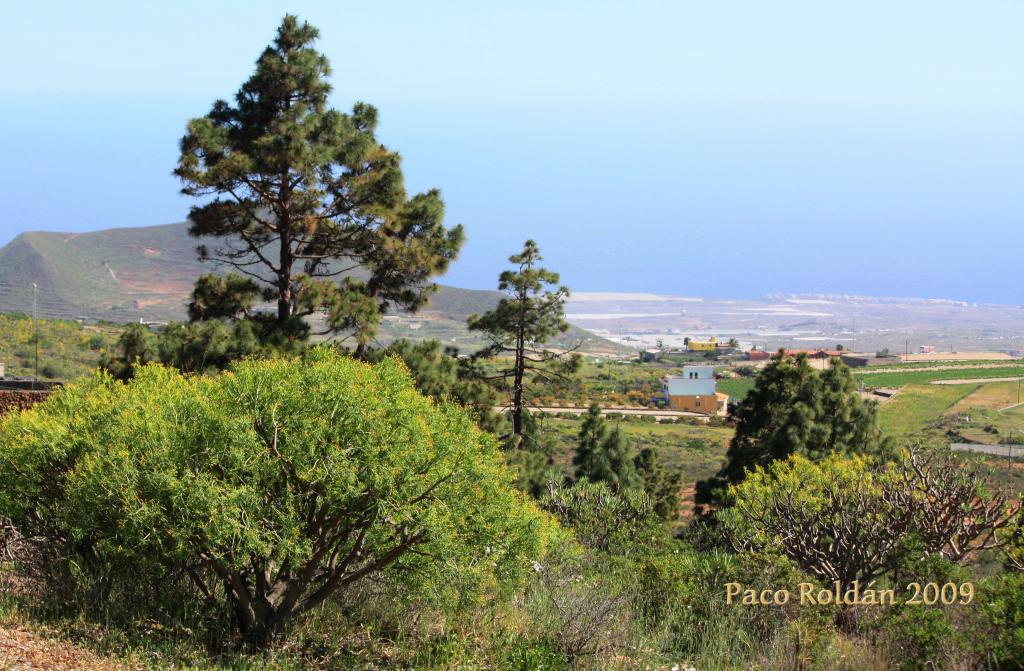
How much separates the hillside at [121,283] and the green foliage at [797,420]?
6600 centimetres

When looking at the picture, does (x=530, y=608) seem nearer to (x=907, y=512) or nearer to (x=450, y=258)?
(x=907, y=512)

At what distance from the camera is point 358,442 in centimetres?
940

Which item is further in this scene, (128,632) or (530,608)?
(530,608)

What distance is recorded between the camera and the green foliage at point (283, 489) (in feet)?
29.8

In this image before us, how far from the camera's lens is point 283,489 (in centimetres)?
952

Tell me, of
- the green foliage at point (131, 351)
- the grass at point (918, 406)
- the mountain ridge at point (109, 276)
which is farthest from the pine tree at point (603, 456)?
the mountain ridge at point (109, 276)

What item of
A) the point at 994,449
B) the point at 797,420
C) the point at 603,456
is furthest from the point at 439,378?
the point at 994,449

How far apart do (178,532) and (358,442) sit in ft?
5.46

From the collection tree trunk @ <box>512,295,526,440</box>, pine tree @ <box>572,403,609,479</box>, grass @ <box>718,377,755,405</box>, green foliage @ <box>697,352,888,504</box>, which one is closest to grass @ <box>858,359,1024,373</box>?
grass @ <box>718,377,755,405</box>

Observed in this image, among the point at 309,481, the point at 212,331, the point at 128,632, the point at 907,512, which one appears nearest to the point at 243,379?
the point at 309,481

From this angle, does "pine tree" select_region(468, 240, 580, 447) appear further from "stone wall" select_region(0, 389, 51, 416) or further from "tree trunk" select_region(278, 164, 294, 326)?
"stone wall" select_region(0, 389, 51, 416)

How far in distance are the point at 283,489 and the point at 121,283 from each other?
11476 cm

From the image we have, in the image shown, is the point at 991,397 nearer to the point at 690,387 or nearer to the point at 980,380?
the point at 980,380

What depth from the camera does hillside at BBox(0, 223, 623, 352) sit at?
101 meters
